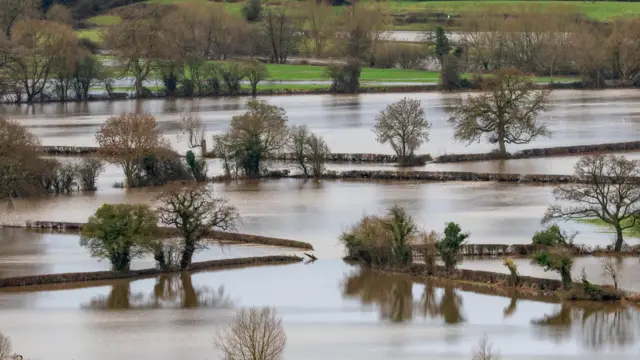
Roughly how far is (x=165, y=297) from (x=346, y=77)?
47.9 metres

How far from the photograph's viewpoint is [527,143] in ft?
185

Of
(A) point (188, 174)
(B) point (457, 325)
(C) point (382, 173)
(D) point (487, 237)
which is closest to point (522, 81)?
(C) point (382, 173)

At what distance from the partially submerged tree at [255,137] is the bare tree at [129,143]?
7.69 ft

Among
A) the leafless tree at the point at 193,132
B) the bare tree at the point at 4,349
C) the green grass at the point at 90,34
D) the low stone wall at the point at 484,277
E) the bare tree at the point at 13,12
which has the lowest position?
the bare tree at the point at 4,349

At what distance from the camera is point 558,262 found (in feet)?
106

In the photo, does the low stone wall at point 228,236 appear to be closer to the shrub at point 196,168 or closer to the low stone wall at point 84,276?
the low stone wall at point 84,276

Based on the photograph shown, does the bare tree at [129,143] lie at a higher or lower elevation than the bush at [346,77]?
lower

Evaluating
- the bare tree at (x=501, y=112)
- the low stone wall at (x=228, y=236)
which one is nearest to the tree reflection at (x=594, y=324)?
the low stone wall at (x=228, y=236)

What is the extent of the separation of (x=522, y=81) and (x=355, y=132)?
9182 millimetres

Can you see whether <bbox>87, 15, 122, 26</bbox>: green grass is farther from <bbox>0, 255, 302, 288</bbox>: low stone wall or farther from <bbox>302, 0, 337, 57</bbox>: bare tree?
<bbox>0, 255, 302, 288</bbox>: low stone wall

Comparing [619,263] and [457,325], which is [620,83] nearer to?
[619,263]

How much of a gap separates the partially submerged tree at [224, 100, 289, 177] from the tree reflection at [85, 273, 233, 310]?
52.2ft

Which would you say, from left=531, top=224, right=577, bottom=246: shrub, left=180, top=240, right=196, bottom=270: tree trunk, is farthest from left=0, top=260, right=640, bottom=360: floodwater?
left=531, top=224, right=577, bottom=246: shrub

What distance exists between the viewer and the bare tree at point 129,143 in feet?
162
